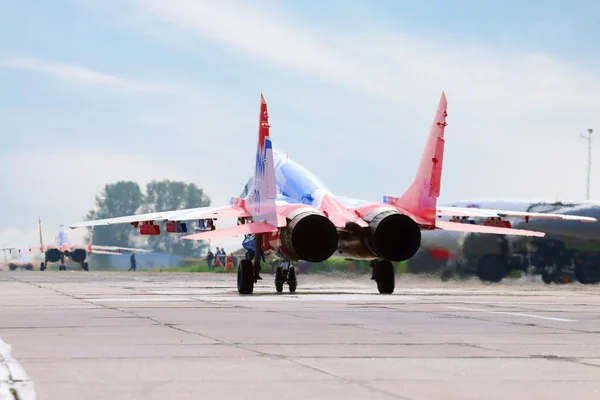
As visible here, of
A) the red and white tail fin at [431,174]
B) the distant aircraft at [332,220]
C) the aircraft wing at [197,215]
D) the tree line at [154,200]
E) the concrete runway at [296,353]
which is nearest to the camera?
the concrete runway at [296,353]

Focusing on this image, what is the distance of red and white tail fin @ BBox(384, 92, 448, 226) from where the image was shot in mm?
22750

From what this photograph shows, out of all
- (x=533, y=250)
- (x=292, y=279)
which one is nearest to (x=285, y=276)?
(x=292, y=279)

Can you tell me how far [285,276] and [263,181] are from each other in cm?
434

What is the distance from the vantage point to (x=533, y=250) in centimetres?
3338

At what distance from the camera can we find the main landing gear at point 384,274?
24.6m

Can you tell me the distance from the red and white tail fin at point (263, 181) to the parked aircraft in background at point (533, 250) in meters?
9.65

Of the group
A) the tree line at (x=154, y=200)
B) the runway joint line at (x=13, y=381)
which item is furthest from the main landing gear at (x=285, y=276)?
the tree line at (x=154, y=200)

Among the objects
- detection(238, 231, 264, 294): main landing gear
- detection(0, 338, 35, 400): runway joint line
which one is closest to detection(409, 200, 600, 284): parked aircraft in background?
detection(238, 231, 264, 294): main landing gear

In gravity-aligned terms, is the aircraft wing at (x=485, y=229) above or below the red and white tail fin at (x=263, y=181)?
below

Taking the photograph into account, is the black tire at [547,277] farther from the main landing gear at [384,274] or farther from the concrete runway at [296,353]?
the concrete runway at [296,353]

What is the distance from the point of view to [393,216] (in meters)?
22.1

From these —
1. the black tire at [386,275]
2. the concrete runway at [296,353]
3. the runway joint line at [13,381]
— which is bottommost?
the concrete runway at [296,353]

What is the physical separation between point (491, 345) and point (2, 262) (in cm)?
10888

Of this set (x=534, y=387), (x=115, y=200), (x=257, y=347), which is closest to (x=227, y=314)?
(x=257, y=347)
